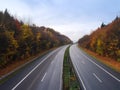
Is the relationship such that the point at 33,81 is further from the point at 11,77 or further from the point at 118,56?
the point at 118,56

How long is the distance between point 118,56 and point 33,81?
24.8 m

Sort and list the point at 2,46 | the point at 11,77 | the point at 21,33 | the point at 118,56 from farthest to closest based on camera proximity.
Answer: the point at 21,33, the point at 118,56, the point at 2,46, the point at 11,77

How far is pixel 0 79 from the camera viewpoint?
98.5ft

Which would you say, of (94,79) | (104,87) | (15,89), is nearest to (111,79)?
(94,79)

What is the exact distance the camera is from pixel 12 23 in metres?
51.4

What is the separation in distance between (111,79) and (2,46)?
19091mm

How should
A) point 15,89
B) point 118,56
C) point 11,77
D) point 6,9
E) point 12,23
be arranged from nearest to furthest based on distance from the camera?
1. point 15,89
2. point 11,77
3. point 118,56
4. point 12,23
5. point 6,9

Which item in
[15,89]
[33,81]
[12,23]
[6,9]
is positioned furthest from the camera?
[6,9]

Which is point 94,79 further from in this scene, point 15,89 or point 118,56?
point 118,56

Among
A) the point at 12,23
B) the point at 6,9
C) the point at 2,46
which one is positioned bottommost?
the point at 2,46

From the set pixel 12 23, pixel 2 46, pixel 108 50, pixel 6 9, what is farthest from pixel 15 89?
pixel 6 9

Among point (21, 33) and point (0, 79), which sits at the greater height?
point (21, 33)

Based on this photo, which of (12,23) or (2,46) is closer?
(2,46)

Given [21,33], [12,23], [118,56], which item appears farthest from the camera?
[21,33]
